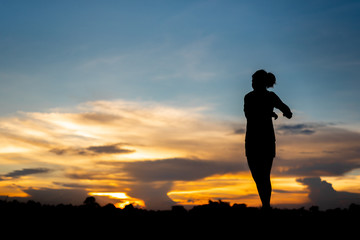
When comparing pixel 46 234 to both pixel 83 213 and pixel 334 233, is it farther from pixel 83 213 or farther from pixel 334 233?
pixel 334 233

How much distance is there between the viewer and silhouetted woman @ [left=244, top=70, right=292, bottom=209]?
320 inches

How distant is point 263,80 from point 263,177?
225cm

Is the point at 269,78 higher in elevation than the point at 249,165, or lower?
higher

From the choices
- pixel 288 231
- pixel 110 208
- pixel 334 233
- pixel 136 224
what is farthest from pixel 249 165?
pixel 110 208

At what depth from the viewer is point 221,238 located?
6.43m

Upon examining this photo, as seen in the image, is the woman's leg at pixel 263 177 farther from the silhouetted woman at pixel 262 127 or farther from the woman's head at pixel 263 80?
the woman's head at pixel 263 80

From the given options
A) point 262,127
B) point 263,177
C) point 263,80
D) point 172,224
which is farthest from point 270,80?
point 172,224

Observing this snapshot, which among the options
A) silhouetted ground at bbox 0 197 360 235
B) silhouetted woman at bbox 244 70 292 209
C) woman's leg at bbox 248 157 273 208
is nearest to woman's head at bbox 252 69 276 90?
silhouetted woman at bbox 244 70 292 209

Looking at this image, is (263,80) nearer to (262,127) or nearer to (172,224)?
(262,127)

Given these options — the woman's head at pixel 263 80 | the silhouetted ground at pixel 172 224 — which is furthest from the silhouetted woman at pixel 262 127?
the silhouetted ground at pixel 172 224

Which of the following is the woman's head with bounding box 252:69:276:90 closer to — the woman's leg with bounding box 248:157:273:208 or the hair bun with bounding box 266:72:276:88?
the hair bun with bounding box 266:72:276:88

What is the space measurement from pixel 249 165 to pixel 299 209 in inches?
171

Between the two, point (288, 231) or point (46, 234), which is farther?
point (288, 231)

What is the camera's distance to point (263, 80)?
8250mm
